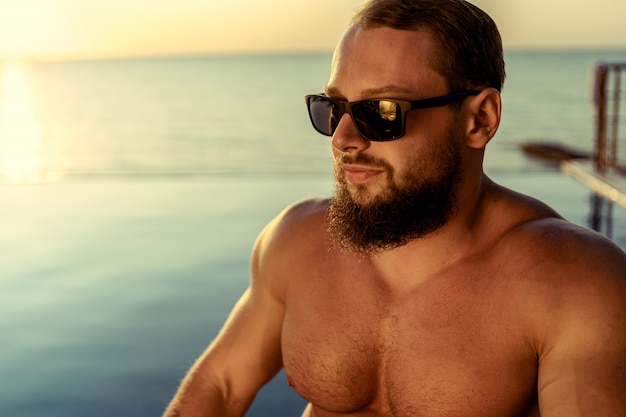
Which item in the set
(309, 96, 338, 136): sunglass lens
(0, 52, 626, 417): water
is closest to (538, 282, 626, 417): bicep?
(309, 96, 338, 136): sunglass lens

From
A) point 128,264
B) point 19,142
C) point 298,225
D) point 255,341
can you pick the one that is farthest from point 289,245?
point 19,142

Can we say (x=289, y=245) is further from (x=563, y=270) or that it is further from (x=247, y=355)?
(x=563, y=270)

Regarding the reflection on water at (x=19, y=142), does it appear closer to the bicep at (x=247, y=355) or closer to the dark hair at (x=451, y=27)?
the bicep at (x=247, y=355)

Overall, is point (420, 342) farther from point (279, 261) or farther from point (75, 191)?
point (75, 191)

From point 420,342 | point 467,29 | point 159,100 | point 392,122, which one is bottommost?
point 159,100

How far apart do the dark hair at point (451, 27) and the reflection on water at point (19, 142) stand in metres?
6.64

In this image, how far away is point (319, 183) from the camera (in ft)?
21.7

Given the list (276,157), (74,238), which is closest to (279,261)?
(74,238)

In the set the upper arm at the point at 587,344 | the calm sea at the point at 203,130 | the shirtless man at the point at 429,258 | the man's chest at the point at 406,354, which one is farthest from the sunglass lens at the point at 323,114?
the calm sea at the point at 203,130

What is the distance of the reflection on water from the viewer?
32.5 ft

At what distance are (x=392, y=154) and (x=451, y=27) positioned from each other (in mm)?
229

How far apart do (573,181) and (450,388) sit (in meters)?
5.46

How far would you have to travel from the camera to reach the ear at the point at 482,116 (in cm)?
135

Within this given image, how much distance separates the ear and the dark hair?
28 millimetres
